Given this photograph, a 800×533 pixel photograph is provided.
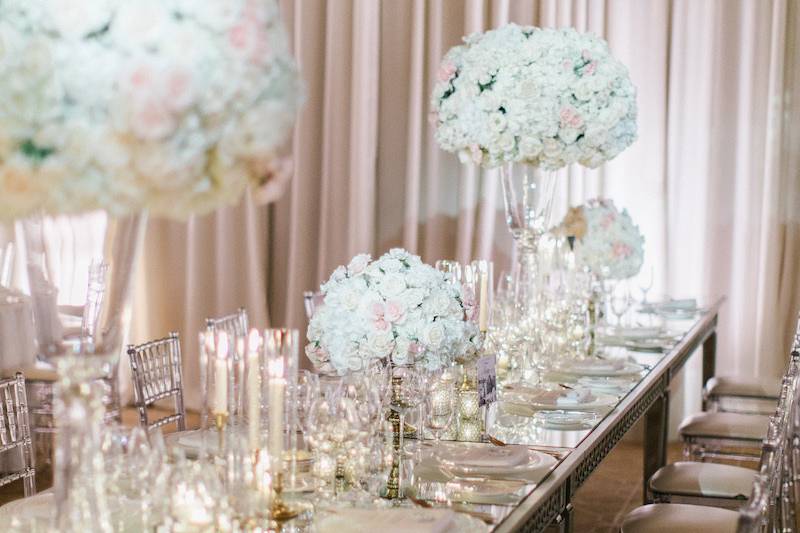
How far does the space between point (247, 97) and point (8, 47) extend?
1.02 ft

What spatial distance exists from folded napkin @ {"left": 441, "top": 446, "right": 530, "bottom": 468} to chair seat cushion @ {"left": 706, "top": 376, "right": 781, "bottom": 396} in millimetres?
3112

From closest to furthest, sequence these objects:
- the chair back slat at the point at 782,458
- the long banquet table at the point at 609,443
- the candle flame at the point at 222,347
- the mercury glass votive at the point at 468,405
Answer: the candle flame at the point at 222,347
the long banquet table at the point at 609,443
the chair back slat at the point at 782,458
the mercury glass votive at the point at 468,405

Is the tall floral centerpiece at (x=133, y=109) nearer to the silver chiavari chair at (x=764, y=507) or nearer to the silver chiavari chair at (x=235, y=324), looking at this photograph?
the silver chiavari chair at (x=764, y=507)

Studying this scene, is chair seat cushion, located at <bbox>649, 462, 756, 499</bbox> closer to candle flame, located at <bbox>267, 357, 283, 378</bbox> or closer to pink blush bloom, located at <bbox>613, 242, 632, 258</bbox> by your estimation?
pink blush bloom, located at <bbox>613, 242, 632, 258</bbox>

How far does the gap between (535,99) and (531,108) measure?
0.03 m

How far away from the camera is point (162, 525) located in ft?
6.03

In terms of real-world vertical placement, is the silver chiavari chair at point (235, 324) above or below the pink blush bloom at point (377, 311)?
below

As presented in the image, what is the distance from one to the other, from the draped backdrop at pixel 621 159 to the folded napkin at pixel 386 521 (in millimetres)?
4405

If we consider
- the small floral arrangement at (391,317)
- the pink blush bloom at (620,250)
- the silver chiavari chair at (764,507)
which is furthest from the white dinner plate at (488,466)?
the pink blush bloom at (620,250)

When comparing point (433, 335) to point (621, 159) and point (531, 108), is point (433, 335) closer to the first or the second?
point (531, 108)

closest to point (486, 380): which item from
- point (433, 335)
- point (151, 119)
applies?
point (433, 335)

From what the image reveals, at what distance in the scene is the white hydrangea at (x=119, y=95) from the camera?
1.44 meters

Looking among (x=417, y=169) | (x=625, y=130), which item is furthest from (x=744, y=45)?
(x=625, y=130)

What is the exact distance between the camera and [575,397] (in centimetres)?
328
